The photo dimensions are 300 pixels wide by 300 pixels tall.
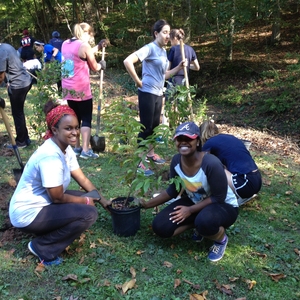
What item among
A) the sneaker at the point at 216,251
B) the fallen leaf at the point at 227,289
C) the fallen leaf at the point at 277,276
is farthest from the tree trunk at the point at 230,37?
the fallen leaf at the point at 227,289

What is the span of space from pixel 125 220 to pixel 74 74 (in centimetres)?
280

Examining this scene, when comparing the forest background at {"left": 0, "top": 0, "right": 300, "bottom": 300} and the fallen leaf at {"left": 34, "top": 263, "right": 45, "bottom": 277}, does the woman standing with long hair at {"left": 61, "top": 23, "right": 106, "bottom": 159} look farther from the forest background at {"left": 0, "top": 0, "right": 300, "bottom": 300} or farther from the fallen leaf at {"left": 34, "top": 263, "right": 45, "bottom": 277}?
the fallen leaf at {"left": 34, "top": 263, "right": 45, "bottom": 277}

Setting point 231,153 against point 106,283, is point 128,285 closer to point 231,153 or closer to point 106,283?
point 106,283

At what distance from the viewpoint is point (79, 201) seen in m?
3.18

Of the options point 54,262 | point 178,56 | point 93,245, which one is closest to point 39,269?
point 54,262

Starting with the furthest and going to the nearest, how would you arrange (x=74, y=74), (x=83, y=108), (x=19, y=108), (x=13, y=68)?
(x=19, y=108), (x=13, y=68), (x=83, y=108), (x=74, y=74)

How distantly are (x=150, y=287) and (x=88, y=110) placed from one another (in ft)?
10.9

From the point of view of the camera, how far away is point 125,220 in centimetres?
347

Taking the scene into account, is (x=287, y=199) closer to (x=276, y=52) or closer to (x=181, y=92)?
(x=181, y=92)

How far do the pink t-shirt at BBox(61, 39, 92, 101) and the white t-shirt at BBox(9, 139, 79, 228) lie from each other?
240cm

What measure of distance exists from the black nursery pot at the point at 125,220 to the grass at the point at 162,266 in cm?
7

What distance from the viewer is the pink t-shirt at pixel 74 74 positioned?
5227 millimetres

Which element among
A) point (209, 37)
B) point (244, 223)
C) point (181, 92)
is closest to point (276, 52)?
point (209, 37)

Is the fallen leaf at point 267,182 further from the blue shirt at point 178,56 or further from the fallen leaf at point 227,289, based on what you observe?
the blue shirt at point 178,56
